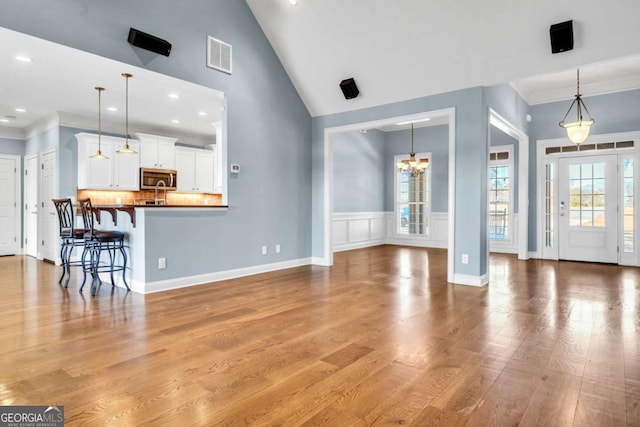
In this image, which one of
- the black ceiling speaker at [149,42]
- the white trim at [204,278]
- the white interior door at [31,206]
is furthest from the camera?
the white interior door at [31,206]

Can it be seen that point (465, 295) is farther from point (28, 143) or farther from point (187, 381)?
point (28, 143)

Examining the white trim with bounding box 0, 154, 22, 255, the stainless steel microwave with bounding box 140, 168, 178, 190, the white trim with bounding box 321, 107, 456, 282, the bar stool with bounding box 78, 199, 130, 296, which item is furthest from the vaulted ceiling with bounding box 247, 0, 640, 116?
the white trim with bounding box 0, 154, 22, 255

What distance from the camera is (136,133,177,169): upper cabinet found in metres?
7.69

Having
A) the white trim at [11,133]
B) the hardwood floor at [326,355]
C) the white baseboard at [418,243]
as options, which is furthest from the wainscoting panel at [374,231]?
the white trim at [11,133]

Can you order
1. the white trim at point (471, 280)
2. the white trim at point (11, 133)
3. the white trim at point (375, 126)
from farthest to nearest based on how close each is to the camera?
the white trim at point (11, 133) → the white trim at point (375, 126) → the white trim at point (471, 280)

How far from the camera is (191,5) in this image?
15.0 feet

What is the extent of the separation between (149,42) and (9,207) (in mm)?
6336

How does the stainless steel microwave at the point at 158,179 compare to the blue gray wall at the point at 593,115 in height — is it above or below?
below

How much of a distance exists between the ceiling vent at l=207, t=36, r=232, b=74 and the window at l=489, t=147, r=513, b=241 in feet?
20.2

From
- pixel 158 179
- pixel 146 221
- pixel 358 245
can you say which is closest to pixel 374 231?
pixel 358 245

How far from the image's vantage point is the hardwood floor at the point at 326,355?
6.14ft

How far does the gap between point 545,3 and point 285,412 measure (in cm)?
449

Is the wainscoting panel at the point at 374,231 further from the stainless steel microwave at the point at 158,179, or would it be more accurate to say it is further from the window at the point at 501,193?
the stainless steel microwave at the point at 158,179

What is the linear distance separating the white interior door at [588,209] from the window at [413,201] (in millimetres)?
2999
